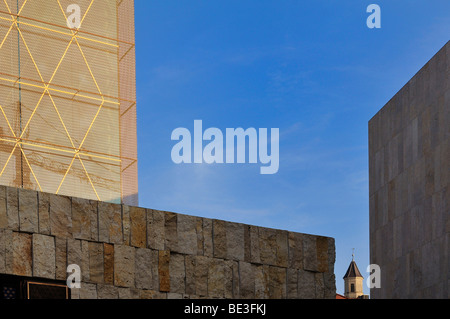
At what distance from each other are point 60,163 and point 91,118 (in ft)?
8.02

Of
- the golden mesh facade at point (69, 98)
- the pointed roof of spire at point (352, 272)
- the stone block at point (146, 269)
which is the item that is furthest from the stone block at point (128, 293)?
the pointed roof of spire at point (352, 272)

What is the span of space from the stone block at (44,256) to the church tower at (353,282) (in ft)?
324

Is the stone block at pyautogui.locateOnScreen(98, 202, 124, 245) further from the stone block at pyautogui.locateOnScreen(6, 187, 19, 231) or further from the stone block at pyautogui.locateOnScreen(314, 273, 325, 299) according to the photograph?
the stone block at pyautogui.locateOnScreen(314, 273, 325, 299)

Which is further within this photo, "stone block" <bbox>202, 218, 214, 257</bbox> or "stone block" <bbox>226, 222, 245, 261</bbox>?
"stone block" <bbox>226, 222, 245, 261</bbox>

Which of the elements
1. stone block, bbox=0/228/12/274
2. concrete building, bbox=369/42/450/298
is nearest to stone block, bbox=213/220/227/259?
stone block, bbox=0/228/12/274

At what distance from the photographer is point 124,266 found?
17.1 m

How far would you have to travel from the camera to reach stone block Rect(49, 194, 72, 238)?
16281mm

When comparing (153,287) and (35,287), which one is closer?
(35,287)

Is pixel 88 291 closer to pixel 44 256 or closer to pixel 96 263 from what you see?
pixel 96 263

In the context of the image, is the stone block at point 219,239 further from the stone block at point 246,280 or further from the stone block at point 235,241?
the stone block at point 246,280

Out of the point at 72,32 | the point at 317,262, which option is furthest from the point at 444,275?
the point at 72,32

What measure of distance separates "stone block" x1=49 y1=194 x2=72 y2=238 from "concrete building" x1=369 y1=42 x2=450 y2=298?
437 inches

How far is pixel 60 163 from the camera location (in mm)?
31172
